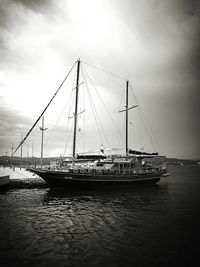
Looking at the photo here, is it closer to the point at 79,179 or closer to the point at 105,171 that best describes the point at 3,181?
the point at 79,179

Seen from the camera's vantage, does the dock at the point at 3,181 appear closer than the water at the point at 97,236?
No

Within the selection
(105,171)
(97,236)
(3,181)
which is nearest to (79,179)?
(105,171)

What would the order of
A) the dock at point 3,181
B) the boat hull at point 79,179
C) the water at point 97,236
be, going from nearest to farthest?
the water at point 97,236
the boat hull at point 79,179
the dock at point 3,181

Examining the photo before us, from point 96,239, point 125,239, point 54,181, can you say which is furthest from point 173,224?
point 54,181

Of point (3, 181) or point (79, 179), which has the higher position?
point (79, 179)

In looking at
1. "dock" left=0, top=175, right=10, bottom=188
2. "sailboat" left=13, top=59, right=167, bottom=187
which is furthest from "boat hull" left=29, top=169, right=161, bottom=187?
"dock" left=0, top=175, right=10, bottom=188

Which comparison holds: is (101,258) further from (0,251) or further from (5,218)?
(5,218)

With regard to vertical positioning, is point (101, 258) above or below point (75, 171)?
below

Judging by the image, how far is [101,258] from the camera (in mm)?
9391

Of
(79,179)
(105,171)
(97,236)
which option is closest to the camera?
(97,236)

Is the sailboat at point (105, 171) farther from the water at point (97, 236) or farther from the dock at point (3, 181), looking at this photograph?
the water at point (97, 236)

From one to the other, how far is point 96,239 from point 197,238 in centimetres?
665

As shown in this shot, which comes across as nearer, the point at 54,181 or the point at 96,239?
the point at 96,239

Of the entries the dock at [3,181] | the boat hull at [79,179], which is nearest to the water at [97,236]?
the boat hull at [79,179]
